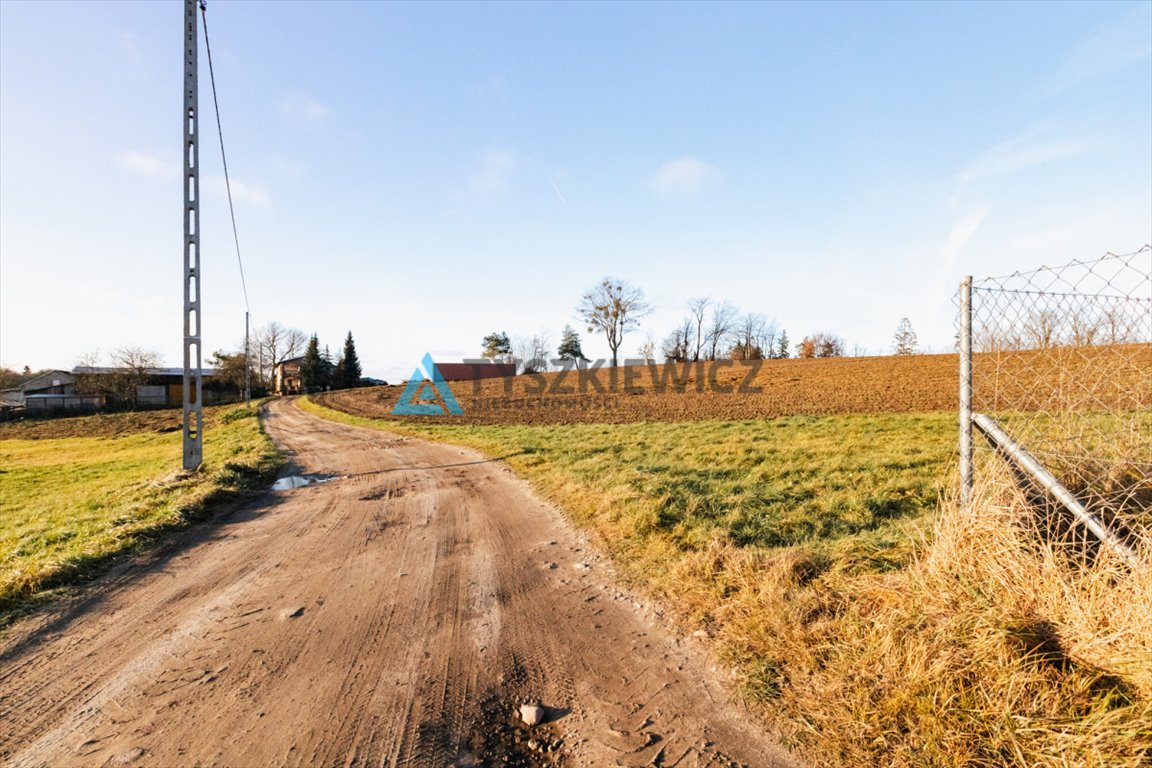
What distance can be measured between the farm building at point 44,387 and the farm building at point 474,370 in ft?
133

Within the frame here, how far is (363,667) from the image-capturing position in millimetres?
3041

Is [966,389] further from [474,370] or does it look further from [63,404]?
[63,404]

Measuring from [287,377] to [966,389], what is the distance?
8158cm

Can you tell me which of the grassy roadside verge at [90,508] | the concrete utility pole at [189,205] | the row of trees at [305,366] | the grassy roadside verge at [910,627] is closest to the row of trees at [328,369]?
the row of trees at [305,366]

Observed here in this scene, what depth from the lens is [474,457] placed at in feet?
40.0

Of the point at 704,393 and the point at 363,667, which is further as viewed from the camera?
the point at 704,393

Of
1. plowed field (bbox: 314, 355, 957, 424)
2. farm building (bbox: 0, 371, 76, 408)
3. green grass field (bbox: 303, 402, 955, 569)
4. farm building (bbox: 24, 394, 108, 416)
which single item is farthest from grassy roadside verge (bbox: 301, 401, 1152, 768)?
farm building (bbox: 0, 371, 76, 408)

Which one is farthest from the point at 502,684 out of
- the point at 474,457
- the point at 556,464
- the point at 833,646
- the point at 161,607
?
the point at 474,457

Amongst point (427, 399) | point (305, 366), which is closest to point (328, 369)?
point (305, 366)

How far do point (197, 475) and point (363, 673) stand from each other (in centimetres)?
889

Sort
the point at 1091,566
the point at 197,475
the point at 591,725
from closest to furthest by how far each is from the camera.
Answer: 1. the point at 591,725
2. the point at 1091,566
3. the point at 197,475

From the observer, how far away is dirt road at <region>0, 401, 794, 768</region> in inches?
93.4

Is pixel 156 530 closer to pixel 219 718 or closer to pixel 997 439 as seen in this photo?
pixel 219 718

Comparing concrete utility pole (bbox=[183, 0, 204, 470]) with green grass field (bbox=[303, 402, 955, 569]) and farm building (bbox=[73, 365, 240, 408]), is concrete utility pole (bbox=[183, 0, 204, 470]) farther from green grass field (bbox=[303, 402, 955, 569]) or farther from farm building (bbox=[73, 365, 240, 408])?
farm building (bbox=[73, 365, 240, 408])
